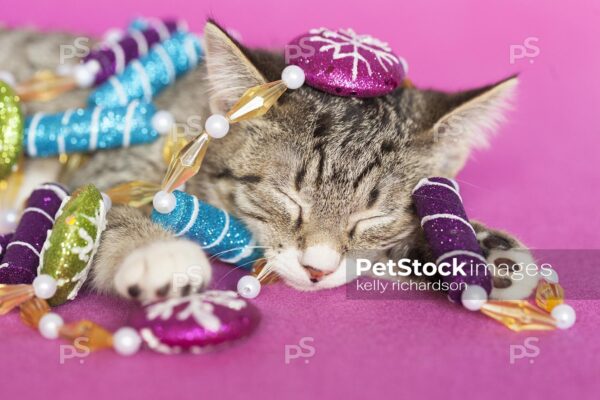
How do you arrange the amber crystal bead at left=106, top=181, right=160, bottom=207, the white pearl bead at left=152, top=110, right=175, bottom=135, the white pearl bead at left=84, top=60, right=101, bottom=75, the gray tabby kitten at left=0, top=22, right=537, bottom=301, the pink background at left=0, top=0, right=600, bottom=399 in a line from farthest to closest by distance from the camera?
the white pearl bead at left=84, top=60, right=101, bottom=75
the white pearl bead at left=152, top=110, right=175, bottom=135
the amber crystal bead at left=106, top=181, right=160, bottom=207
the gray tabby kitten at left=0, top=22, right=537, bottom=301
the pink background at left=0, top=0, right=600, bottom=399

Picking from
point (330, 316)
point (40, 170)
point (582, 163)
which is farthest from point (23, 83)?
point (582, 163)

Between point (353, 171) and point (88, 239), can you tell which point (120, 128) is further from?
point (353, 171)

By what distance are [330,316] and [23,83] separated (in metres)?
0.97

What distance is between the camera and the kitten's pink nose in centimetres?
121

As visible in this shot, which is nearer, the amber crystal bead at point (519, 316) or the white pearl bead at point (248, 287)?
the amber crystal bead at point (519, 316)

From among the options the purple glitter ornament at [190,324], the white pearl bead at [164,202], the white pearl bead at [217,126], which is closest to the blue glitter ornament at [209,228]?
the white pearl bead at [164,202]

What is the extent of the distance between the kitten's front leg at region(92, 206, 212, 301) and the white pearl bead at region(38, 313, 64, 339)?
10 cm

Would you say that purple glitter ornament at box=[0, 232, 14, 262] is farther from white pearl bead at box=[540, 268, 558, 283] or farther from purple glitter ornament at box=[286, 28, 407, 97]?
white pearl bead at box=[540, 268, 558, 283]

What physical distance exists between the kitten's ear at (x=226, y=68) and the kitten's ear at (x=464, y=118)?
13.8 inches

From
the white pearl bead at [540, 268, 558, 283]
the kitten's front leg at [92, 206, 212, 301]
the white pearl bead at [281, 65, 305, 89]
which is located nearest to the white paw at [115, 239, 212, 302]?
the kitten's front leg at [92, 206, 212, 301]

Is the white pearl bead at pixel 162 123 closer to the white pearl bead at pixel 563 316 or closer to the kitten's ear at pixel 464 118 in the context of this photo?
the kitten's ear at pixel 464 118

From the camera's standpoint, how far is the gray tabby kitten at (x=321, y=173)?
1234 millimetres

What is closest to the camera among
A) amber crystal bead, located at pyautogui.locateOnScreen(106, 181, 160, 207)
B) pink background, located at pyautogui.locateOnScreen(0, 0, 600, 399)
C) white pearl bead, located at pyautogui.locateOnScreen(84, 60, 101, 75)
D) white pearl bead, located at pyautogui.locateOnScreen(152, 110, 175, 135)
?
pink background, located at pyautogui.locateOnScreen(0, 0, 600, 399)

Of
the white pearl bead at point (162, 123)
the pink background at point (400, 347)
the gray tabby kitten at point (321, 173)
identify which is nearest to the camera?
the pink background at point (400, 347)
